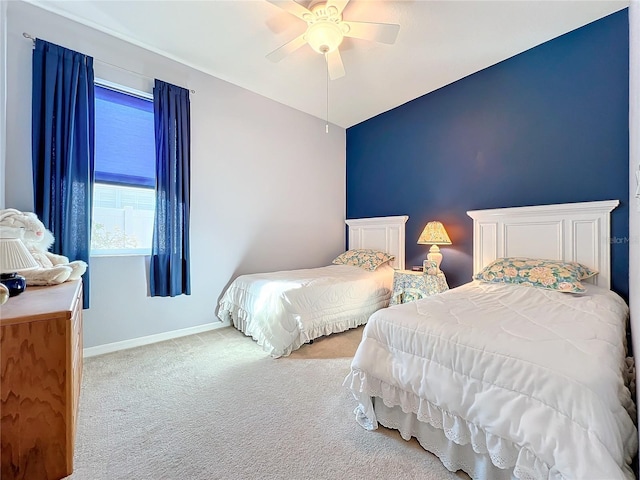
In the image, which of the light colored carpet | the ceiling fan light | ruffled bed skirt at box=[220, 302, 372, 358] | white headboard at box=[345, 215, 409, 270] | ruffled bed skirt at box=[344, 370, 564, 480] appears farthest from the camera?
Result: white headboard at box=[345, 215, 409, 270]

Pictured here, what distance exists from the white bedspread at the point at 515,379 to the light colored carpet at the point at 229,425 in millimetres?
203

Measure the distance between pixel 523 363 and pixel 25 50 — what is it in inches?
145

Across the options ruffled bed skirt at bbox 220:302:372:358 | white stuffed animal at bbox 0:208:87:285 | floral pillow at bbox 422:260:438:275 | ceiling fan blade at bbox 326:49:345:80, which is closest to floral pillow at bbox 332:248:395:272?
ruffled bed skirt at bbox 220:302:372:358

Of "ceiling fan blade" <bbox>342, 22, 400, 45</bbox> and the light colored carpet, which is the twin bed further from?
"ceiling fan blade" <bbox>342, 22, 400, 45</bbox>

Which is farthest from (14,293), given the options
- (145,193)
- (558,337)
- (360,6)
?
(360,6)

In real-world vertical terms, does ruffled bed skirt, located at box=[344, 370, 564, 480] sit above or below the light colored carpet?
above

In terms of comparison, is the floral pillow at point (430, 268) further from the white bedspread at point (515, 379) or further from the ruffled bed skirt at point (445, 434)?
the ruffled bed skirt at point (445, 434)

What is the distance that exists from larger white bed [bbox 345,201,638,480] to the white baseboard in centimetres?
199

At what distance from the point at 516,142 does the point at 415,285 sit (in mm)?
1749

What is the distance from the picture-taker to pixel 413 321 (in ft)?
4.42

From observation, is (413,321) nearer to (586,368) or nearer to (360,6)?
(586,368)

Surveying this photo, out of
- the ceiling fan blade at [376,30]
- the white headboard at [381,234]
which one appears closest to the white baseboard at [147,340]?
the white headboard at [381,234]

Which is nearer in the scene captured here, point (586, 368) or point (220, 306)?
point (586, 368)

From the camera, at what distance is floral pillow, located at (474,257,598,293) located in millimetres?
1949
